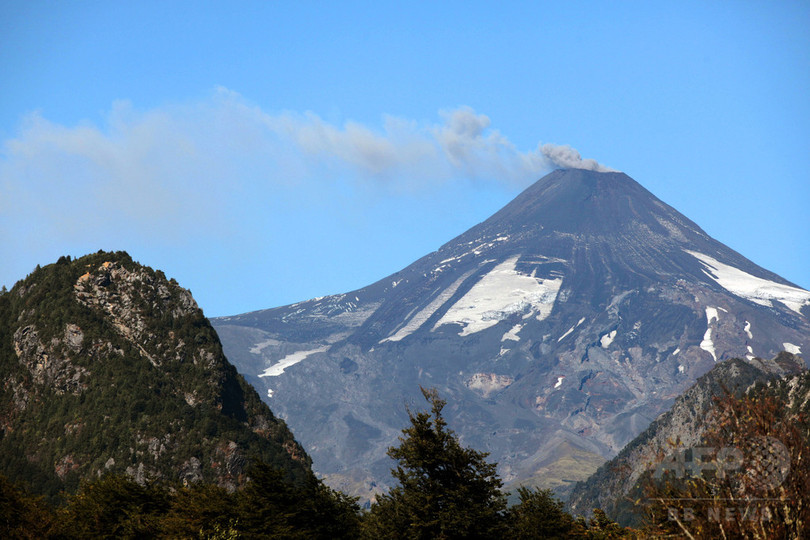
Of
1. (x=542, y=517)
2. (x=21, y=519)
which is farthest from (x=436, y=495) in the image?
(x=21, y=519)

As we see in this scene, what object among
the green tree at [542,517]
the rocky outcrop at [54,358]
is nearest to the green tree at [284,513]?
the green tree at [542,517]

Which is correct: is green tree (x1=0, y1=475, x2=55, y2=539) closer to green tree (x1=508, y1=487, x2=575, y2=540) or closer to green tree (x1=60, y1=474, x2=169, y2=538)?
green tree (x1=60, y1=474, x2=169, y2=538)

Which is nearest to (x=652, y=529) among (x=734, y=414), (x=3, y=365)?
(x=734, y=414)

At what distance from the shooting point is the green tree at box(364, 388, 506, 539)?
58.2 m

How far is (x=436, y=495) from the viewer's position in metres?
58.8

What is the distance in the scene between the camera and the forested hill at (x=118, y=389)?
152m

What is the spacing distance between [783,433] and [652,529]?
10.8 meters

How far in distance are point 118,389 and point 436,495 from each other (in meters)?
121

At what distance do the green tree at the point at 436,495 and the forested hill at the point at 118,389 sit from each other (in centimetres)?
9132

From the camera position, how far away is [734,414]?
122 ft

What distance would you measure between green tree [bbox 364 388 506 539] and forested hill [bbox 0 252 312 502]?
300ft

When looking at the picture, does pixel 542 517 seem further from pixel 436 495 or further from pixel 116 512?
pixel 116 512

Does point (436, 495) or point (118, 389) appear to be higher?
point (118, 389)

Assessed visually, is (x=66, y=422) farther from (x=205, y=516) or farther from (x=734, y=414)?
(x=734, y=414)
